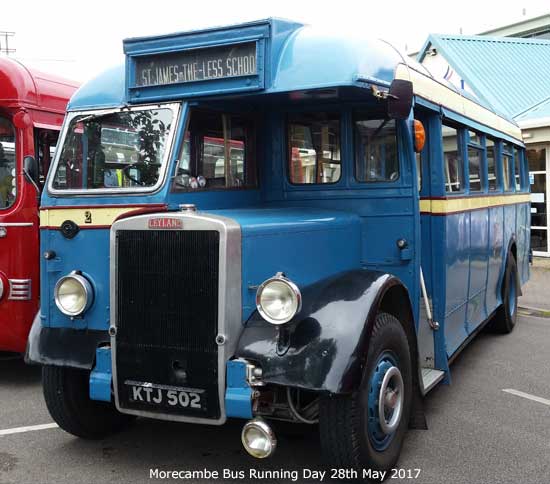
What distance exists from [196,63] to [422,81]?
1763 millimetres

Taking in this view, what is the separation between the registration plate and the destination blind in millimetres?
1961

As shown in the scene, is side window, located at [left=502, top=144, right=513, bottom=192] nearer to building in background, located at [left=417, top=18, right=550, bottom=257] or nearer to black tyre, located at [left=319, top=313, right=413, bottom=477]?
black tyre, located at [left=319, top=313, right=413, bottom=477]

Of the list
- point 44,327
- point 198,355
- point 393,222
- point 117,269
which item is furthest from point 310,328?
point 44,327

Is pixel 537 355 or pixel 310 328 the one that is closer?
pixel 310 328

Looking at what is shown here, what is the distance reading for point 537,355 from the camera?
7.28 m

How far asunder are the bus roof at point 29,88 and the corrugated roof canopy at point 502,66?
13.0 meters

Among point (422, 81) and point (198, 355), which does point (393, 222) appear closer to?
point (422, 81)

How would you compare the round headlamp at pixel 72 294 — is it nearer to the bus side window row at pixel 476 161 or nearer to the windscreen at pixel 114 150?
the windscreen at pixel 114 150

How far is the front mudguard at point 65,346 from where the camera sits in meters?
4.10

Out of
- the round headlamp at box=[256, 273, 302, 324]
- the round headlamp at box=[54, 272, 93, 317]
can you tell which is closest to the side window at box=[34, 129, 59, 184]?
the round headlamp at box=[54, 272, 93, 317]

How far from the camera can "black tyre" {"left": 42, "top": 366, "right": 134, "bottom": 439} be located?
4.34 m

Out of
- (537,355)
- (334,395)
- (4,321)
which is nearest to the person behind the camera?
(334,395)

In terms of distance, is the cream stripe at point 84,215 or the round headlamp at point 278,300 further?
the cream stripe at point 84,215

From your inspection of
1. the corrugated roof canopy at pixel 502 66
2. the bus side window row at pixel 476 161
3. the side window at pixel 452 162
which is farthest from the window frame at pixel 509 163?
the corrugated roof canopy at pixel 502 66
